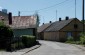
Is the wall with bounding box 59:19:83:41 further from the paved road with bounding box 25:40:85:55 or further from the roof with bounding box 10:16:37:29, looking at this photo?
the paved road with bounding box 25:40:85:55

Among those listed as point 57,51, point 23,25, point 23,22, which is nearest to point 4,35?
point 57,51

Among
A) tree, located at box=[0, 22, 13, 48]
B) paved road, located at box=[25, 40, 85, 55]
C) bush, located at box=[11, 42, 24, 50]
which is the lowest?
paved road, located at box=[25, 40, 85, 55]

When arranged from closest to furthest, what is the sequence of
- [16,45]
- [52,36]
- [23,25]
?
[16,45]
[23,25]
[52,36]

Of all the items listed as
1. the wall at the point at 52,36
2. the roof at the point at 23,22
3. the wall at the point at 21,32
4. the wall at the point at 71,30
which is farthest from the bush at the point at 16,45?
the wall at the point at 52,36

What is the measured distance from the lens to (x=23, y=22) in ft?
166

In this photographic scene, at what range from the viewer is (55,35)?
6938 centimetres

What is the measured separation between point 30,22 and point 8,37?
66.7ft

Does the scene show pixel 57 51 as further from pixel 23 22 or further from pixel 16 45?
pixel 23 22

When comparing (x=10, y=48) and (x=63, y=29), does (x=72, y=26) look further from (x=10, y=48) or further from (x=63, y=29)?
(x=10, y=48)

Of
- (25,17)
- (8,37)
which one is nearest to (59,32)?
(25,17)

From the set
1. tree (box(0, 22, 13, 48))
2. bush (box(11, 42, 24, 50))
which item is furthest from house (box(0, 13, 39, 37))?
tree (box(0, 22, 13, 48))

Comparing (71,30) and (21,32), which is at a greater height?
(71,30)

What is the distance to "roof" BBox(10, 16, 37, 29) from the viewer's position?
48.5 m

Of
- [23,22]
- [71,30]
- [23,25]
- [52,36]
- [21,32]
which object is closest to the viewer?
[23,25]
